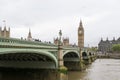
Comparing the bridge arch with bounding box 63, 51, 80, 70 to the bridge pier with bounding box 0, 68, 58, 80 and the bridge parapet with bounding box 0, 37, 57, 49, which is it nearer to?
the bridge pier with bounding box 0, 68, 58, 80

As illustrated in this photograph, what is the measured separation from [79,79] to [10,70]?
35.0ft

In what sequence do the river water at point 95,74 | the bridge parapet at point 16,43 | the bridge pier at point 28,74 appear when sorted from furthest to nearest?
the river water at point 95,74 < the bridge pier at point 28,74 < the bridge parapet at point 16,43

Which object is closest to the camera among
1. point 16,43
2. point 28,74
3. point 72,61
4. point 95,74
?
point 16,43

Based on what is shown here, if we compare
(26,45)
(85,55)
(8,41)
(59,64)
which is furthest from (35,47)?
(85,55)

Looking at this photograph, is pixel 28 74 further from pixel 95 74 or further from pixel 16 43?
pixel 95 74

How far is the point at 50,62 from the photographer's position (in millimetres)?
36656

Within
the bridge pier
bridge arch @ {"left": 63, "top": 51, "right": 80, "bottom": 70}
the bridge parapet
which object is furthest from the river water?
the bridge parapet

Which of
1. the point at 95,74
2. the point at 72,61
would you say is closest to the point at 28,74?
the point at 95,74

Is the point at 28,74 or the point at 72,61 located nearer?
the point at 28,74

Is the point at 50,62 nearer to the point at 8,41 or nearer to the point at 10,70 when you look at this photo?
the point at 10,70

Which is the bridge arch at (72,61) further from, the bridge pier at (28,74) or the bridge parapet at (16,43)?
the bridge parapet at (16,43)

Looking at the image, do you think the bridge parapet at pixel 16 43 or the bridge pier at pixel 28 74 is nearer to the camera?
the bridge parapet at pixel 16 43

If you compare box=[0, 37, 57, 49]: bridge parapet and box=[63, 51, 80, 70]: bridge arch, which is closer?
box=[0, 37, 57, 49]: bridge parapet

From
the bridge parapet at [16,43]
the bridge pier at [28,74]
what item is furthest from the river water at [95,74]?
the bridge parapet at [16,43]
